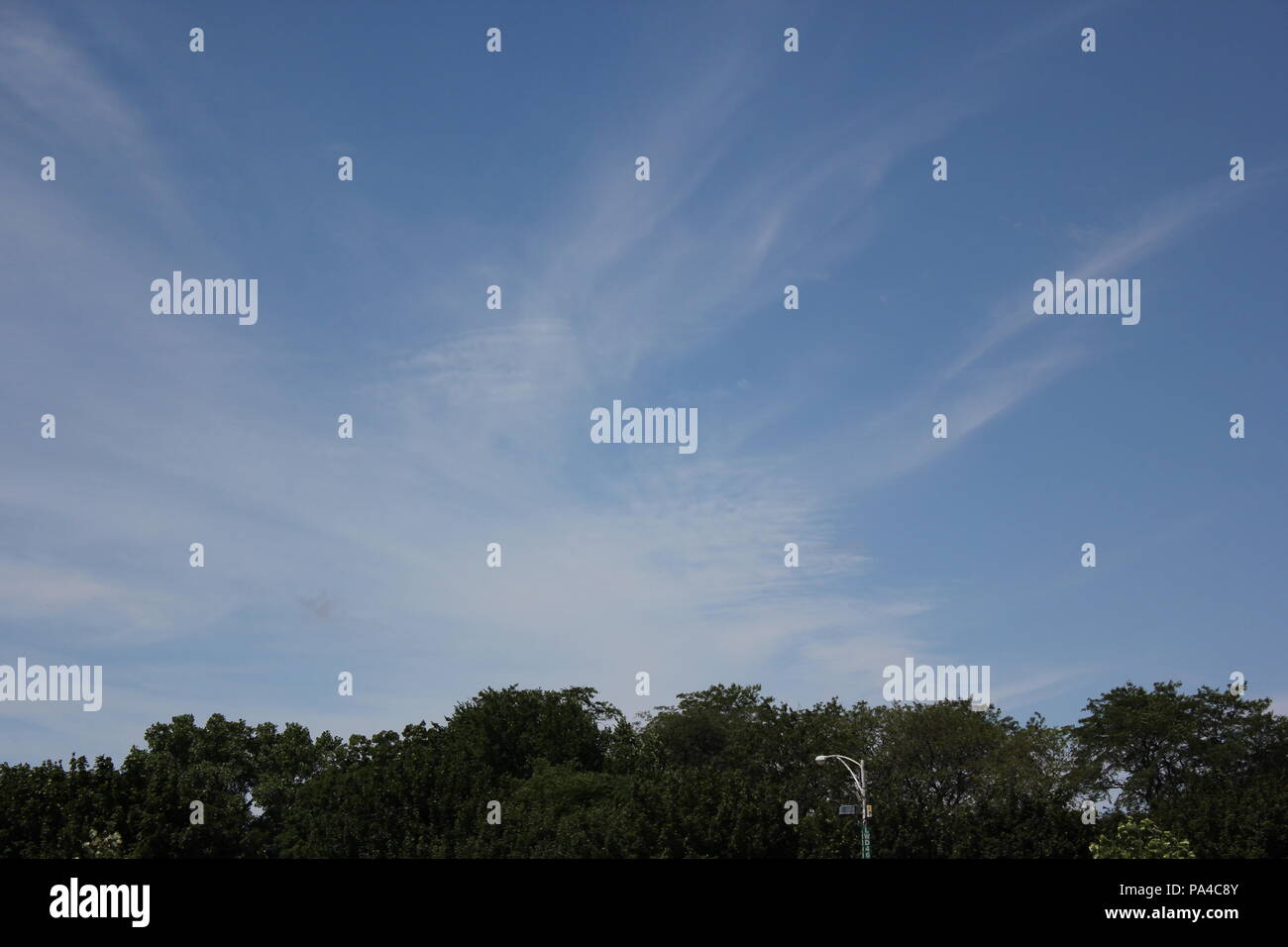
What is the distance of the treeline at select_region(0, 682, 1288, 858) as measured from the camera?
191 feet

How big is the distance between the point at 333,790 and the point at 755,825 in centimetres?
2743

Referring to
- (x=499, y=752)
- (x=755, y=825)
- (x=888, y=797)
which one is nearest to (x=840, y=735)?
(x=888, y=797)

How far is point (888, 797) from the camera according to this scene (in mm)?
62188

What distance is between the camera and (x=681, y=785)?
60.2 metres

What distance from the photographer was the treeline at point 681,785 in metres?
58.2
